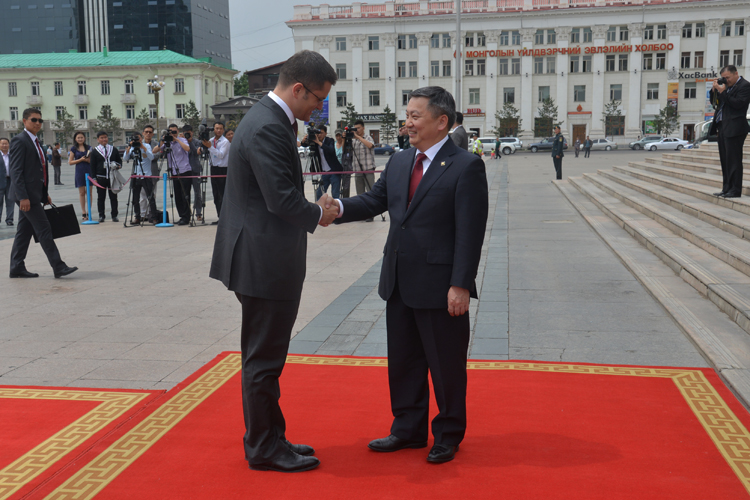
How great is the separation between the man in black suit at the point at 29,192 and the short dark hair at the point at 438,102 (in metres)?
5.99

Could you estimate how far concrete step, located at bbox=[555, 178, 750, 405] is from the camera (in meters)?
4.59

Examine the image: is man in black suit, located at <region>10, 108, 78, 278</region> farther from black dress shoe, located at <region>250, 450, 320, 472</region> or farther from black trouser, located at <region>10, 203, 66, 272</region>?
A: black dress shoe, located at <region>250, 450, 320, 472</region>

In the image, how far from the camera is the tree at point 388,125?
7206 centimetres

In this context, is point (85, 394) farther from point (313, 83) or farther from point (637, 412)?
point (637, 412)

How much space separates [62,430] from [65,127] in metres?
82.4

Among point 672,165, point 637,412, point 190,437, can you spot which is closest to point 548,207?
point 672,165

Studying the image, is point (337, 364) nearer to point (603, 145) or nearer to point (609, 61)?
point (603, 145)

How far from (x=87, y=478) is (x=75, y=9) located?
355 ft

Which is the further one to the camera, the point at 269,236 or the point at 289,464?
the point at 289,464

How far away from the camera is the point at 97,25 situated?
327ft

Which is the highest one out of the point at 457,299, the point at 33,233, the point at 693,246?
the point at 457,299

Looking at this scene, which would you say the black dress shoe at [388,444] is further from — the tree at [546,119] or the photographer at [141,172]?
the tree at [546,119]

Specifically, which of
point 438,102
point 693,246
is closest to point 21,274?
point 438,102

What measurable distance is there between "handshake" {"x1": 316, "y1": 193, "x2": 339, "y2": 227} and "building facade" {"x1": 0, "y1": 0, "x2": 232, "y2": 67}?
102 meters
